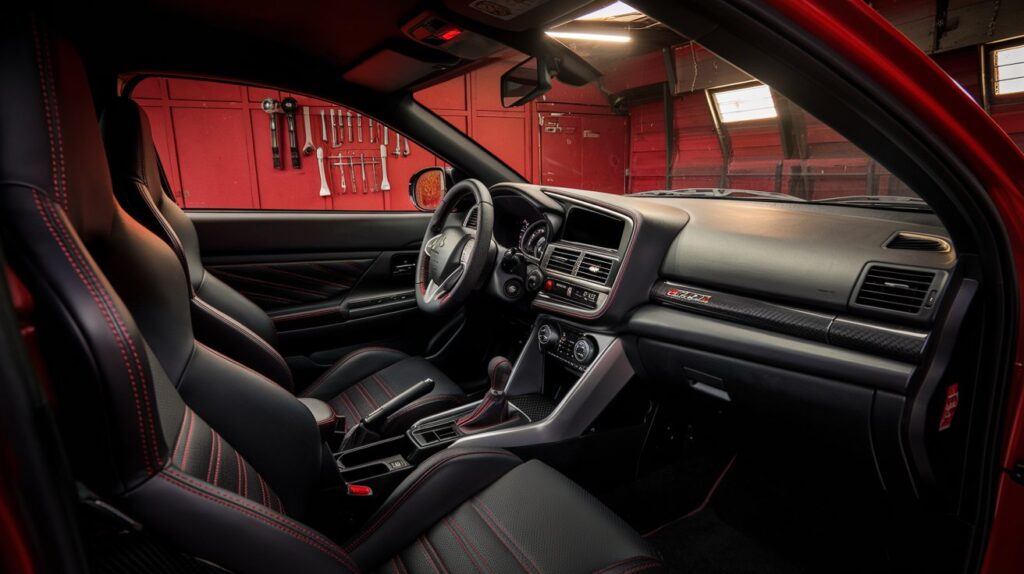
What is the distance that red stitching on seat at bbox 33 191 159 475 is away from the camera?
1.84ft

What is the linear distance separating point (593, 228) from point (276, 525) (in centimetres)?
138

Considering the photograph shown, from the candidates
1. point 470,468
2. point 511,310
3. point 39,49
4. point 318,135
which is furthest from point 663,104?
point 39,49

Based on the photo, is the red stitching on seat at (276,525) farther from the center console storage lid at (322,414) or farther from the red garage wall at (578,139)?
the red garage wall at (578,139)

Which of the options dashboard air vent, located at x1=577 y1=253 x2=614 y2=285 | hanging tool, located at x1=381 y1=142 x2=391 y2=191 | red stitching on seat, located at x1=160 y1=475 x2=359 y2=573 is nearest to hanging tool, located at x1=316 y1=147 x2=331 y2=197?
hanging tool, located at x1=381 y1=142 x2=391 y2=191

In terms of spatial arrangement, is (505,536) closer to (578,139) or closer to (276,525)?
(276,525)

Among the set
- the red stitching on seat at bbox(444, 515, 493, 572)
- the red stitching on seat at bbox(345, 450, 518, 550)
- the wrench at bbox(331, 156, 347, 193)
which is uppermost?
the wrench at bbox(331, 156, 347, 193)

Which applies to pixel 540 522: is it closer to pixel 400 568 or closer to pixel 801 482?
pixel 400 568

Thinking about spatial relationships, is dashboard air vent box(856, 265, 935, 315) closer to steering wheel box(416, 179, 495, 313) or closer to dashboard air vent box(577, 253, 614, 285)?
dashboard air vent box(577, 253, 614, 285)

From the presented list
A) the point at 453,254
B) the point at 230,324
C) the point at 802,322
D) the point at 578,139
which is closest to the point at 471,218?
the point at 453,254

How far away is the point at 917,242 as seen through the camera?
4.13ft

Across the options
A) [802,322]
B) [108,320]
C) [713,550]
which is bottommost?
[713,550]

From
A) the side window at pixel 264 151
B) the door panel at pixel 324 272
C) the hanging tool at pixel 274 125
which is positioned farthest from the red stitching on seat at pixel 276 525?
the hanging tool at pixel 274 125

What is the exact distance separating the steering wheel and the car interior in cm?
1

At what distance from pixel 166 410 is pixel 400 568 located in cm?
61
